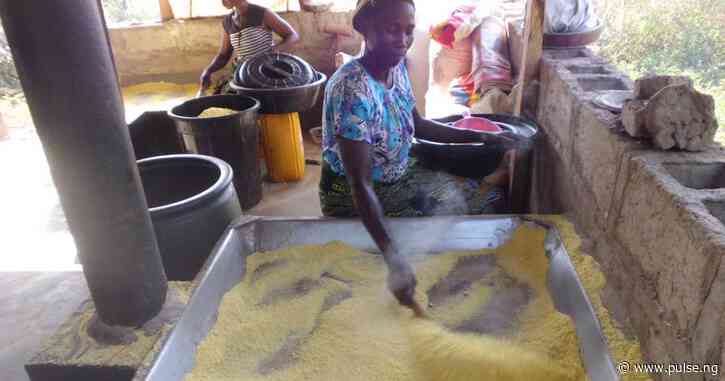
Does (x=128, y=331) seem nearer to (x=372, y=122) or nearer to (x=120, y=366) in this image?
(x=120, y=366)

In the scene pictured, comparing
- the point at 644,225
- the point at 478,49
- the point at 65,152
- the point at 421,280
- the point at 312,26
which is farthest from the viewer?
the point at 312,26

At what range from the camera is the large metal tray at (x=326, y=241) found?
1.40m

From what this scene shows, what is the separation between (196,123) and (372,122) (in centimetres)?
208

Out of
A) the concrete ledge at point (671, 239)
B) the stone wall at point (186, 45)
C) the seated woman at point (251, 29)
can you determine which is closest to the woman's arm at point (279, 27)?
the seated woman at point (251, 29)

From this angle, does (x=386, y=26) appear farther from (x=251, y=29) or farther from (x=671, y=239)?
(x=251, y=29)

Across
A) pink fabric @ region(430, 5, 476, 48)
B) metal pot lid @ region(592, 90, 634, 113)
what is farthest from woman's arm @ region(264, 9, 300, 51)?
metal pot lid @ region(592, 90, 634, 113)

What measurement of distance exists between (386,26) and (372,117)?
330 mm

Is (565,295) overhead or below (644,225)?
below

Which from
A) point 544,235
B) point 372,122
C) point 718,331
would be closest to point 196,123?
point 372,122

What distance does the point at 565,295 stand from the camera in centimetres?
164

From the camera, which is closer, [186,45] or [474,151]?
[474,151]

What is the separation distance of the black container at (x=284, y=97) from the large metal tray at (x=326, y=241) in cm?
200

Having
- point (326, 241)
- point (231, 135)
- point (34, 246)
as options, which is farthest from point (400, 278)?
point (34, 246)

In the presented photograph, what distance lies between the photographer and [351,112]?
1.76m
